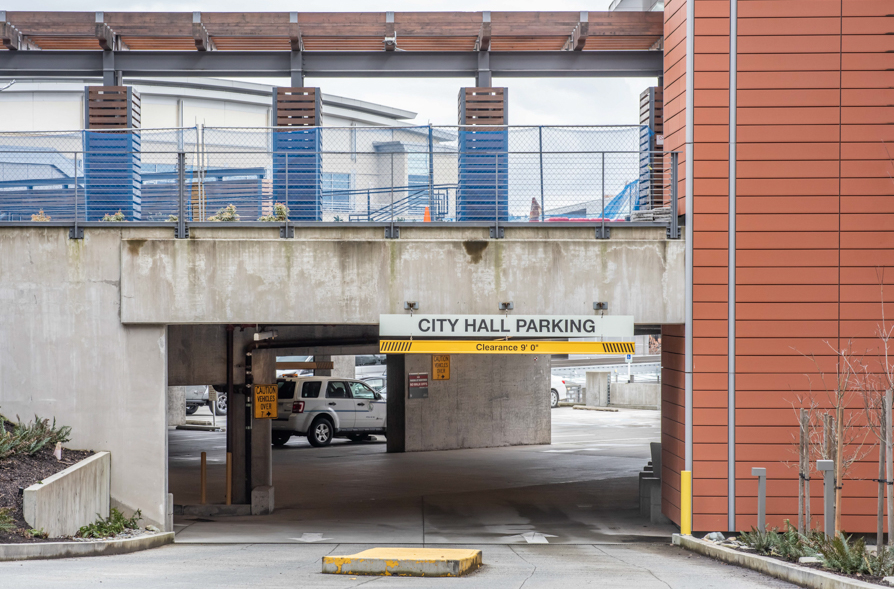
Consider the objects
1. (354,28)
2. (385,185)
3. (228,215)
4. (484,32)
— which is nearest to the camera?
(228,215)

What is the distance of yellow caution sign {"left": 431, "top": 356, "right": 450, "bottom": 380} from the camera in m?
25.9

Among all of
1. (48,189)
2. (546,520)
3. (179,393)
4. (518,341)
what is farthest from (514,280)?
(179,393)

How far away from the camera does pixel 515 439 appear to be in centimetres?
2756

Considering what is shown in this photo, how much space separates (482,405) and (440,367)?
7.18 ft

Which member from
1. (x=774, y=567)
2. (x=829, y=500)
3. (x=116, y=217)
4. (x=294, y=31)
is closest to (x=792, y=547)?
(x=774, y=567)

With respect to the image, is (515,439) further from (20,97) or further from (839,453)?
(20,97)

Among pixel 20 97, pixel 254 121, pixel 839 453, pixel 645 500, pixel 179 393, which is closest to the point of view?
pixel 839 453

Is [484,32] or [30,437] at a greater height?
[484,32]

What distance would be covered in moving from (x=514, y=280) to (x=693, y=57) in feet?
13.4

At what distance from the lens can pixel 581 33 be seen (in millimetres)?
16781

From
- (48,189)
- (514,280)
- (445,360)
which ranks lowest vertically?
(445,360)

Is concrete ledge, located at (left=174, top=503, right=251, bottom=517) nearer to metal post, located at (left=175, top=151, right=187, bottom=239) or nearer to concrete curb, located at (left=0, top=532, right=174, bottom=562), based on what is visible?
concrete curb, located at (left=0, top=532, right=174, bottom=562)

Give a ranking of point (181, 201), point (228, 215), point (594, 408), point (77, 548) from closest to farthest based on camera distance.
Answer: point (77, 548), point (181, 201), point (228, 215), point (594, 408)

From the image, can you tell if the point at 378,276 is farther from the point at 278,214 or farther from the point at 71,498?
the point at 71,498
